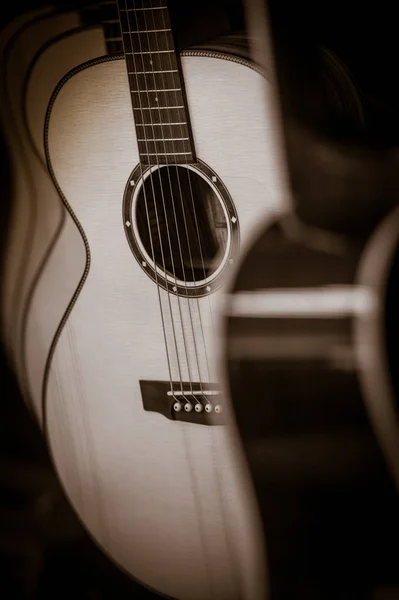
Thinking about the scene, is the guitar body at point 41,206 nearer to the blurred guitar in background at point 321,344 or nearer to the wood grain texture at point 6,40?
the wood grain texture at point 6,40

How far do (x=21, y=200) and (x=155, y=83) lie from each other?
1.03ft

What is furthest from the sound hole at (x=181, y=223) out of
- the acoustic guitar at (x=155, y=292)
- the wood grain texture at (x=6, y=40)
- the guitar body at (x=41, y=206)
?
the wood grain texture at (x=6, y=40)

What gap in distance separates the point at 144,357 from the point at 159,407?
67mm

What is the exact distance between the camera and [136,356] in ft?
2.84

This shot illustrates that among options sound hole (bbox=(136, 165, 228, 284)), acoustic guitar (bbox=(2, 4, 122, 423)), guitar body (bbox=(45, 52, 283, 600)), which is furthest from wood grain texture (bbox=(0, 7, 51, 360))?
sound hole (bbox=(136, 165, 228, 284))

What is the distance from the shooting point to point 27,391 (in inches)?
40.4

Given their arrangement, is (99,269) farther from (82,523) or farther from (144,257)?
(82,523)

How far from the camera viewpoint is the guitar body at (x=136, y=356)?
2.43ft

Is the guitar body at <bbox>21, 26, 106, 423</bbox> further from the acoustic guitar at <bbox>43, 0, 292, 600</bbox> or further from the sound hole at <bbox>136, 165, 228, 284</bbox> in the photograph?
the sound hole at <bbox>136, 165, 228, 284</bbox>

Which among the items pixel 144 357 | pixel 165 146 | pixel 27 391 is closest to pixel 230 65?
pixel 165 146

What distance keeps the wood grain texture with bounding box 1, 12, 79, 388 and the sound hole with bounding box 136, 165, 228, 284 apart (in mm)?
184

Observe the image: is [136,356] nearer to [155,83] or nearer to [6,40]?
[155,83]

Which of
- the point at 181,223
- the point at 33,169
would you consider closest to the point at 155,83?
the point at 181,223

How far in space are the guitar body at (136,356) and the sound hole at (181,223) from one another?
28 mm
